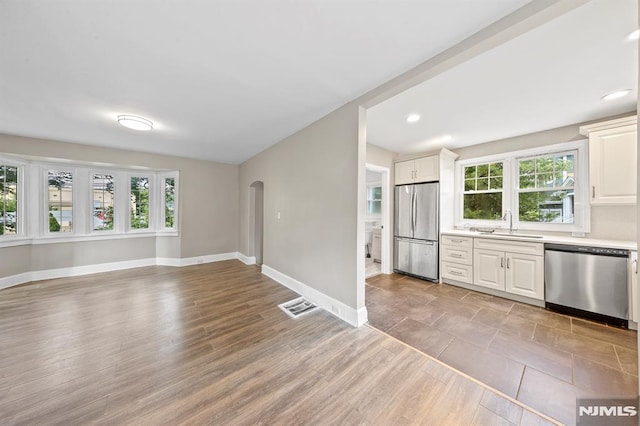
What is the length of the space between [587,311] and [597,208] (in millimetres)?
1388

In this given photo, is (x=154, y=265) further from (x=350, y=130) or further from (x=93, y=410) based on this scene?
(x=350, y=130)

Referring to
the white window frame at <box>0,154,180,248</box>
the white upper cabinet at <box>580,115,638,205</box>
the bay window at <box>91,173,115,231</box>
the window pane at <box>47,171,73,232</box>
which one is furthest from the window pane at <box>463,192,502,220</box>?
the window pane at <box>47,171,73,232</box>

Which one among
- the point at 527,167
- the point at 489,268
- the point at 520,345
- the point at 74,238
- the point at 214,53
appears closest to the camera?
the point at 214,53

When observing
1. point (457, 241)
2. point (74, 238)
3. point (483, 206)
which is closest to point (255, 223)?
point (74, 238)

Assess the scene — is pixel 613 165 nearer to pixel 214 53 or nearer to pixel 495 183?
pixel 495 183

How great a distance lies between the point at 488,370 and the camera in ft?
5.92

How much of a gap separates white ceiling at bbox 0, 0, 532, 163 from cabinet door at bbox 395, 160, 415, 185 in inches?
54.2

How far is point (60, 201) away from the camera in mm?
4211

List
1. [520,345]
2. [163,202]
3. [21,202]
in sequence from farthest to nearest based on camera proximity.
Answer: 1. [163,202]
2. [21,202]
3. [520,345]

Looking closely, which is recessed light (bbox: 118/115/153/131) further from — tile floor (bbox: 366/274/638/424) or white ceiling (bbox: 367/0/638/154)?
tile floor (bbox: 366/274/638/424)

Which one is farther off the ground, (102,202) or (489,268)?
(102,202)

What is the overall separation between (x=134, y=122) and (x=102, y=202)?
2.88 m

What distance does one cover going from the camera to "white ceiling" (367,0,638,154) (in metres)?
1.53

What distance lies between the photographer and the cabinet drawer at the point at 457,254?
11.7 ft
